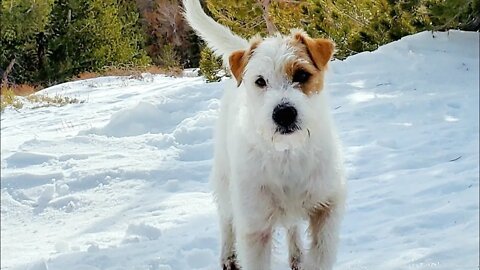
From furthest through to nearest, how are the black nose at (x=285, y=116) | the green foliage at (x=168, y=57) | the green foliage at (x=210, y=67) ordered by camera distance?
the green foliage at (x=168, y=57) → the green foliage at (x=210, y=67) → the black nose at (x=285, y=116)

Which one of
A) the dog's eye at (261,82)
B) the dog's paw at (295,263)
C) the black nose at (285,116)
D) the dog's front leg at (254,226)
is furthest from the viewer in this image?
the dog's paw at (295,263)

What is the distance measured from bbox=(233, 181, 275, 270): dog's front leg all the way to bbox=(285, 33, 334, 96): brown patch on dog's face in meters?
0.62

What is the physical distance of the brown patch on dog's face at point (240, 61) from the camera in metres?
3.60

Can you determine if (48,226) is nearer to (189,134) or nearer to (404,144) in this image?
(189,134)

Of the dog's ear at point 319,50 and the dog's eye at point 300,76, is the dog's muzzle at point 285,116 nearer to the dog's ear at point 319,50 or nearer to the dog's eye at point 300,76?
the dog's eye at point 300,76

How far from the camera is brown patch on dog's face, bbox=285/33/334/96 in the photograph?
10.9 feet

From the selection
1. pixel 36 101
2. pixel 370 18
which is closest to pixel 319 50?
pixel 370 18

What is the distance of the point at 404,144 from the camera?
607cm

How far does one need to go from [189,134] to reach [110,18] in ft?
57.5

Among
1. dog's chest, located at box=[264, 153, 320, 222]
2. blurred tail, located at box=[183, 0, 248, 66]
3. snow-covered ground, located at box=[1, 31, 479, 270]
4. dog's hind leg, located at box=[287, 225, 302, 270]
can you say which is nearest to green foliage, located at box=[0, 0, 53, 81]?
snow-covered ground, located at box=[1, 31, 479, 270]

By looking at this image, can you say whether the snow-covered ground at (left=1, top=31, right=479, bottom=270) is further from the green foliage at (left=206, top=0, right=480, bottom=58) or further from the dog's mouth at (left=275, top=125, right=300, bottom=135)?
the dog's mouth at (left=275, top=125, right=300, bottom=135)

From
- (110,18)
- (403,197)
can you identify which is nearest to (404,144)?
(403,197)

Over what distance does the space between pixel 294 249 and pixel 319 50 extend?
1264mm

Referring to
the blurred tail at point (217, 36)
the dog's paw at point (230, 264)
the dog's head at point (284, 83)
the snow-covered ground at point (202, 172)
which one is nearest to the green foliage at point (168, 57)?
the snow-covered ground at point (202, 172)
